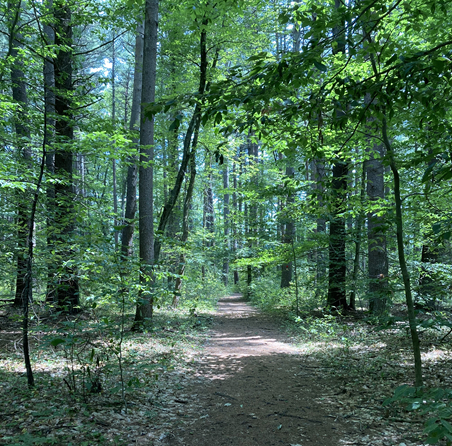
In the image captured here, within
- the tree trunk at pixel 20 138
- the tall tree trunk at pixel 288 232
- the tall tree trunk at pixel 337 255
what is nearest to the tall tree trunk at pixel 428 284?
the tall tree trunk at pixel 337 255

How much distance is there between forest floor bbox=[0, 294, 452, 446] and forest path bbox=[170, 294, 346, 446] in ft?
0.04

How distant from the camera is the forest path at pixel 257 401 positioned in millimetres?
3320

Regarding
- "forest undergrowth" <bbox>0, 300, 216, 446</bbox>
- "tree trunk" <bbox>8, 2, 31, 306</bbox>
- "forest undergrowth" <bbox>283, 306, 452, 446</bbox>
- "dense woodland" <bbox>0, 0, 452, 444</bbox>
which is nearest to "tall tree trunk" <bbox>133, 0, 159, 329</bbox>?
"dense woodland" <bbox>0, 0, 452, 444</bbox>

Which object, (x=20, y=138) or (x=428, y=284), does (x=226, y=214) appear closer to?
(x=20, y=138)

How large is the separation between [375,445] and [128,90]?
1126 inches

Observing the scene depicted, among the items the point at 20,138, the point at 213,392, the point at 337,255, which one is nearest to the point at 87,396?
the point at 213,392

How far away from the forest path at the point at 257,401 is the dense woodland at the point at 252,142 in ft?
4.40

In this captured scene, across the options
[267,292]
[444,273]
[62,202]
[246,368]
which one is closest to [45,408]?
[62,202]

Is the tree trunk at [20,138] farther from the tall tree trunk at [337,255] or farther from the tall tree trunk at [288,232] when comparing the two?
the tall tree trunk at [337,255]

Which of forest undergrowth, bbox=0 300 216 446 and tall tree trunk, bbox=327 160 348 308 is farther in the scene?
tall tree trunk, bbox=327 160 348 308

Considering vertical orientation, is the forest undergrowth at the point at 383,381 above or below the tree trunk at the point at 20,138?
below

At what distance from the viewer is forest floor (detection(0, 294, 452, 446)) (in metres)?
3.24

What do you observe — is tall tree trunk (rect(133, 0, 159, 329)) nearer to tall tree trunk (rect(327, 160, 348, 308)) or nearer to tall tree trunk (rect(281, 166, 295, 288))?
tall tree trunk (rect(281, 166, 295, 288))

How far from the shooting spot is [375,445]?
2.99 meters
